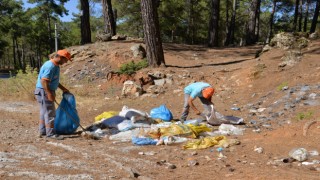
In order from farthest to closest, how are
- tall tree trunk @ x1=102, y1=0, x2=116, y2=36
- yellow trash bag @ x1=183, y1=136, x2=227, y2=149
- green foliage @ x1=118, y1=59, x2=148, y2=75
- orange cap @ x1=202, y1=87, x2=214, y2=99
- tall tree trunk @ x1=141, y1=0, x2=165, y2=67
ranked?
tall tree trunk @ x1=102, y1=0, x2=116, y2=36
green foliage @ x1=118, y1=59, x2=148, y2=75
tall tree trunk @ x1=141, y1=0, x2=165, y2=67
orange cap @ x1=202, y1=87, x2=214, y2=99
yellow trash bag @ x1=183, y1=136, x2=227, y2=149

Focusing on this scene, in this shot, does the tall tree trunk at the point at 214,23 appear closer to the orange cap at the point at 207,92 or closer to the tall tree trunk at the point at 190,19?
the orange cap at the point at 207,92

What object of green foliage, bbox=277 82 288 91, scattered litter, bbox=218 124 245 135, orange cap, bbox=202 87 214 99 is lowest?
scattered litter, bbox=218 124 245 135

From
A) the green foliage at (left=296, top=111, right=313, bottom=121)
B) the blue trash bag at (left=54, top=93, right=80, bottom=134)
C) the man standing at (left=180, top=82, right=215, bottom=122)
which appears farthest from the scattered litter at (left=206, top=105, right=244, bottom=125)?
the blue trash bag at (left=54, top=93, right=80, bottom=134)

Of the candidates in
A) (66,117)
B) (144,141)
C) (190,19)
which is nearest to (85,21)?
(66,117)

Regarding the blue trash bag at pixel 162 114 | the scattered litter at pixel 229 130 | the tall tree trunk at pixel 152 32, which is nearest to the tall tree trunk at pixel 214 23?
the tall tree trunk at pixel 152 32

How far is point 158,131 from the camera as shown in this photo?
17.7 feet

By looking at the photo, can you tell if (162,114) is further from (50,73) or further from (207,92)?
(50,73)

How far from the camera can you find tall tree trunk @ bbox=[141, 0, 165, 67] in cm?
1036

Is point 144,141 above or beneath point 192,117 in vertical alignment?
above

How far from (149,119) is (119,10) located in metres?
21.2

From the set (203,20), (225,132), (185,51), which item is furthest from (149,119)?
(203,20)

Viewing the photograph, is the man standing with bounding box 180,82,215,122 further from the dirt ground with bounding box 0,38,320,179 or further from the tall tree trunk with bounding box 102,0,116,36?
the tall tree trunk with bounding box 102,0,116,36

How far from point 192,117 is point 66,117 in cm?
281

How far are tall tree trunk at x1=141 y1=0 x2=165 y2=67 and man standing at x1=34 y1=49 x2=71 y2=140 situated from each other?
17.9 ft
